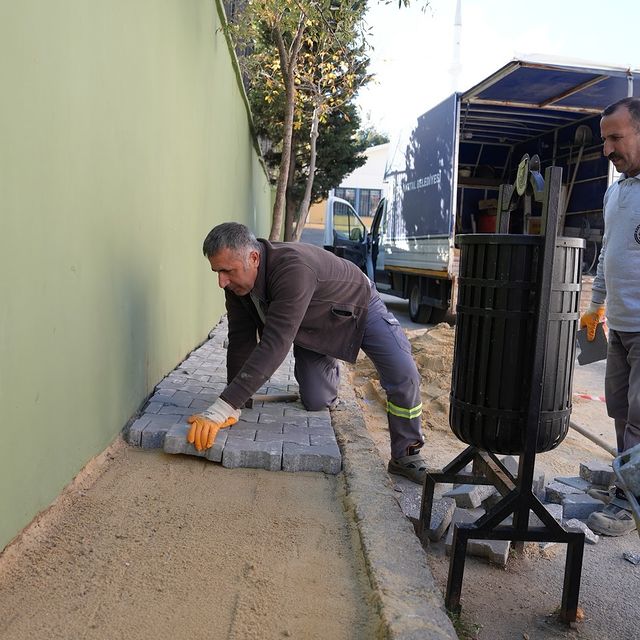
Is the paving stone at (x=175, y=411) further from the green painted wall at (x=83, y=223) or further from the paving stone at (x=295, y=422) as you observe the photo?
the paving stone at (x=295, y=422)

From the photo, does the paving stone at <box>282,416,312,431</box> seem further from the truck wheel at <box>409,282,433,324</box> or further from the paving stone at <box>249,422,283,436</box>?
the truck wheel at <box>409,282,433,324</box>

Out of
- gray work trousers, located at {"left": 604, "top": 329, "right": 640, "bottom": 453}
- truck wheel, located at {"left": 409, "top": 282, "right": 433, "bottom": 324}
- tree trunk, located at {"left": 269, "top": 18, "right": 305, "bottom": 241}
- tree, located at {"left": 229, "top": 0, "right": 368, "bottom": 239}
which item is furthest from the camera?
truck wheel, located at {"left": 409, "top": 282, "right": 433, "bottom": 324}

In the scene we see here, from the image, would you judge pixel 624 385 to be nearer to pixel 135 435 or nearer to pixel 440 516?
pixel 440 516

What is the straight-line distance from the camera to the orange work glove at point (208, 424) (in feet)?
9.69

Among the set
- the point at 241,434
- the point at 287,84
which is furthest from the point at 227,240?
the point at 287,84

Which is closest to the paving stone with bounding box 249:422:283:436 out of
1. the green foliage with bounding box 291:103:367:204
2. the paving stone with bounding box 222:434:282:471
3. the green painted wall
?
the paving stone with bounding box 222:434:282:471

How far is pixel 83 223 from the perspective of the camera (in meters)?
2.54

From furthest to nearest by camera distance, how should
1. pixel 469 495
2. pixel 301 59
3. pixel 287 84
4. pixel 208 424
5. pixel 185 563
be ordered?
pixel 301 59 → pixel 287 84 → pixel 469 495 → pixel 208 424 → pixel 185 563

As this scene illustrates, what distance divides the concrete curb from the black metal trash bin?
18.5 inches

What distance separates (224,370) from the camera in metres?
4.82

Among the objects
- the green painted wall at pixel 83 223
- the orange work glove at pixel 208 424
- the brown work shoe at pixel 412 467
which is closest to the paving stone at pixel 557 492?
the brown work shoe at pixel 412 467

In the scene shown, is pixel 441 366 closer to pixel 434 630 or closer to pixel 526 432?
pixel 526 432

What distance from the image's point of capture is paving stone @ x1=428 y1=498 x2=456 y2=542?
9.86 feet

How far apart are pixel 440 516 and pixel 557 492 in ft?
2.99
